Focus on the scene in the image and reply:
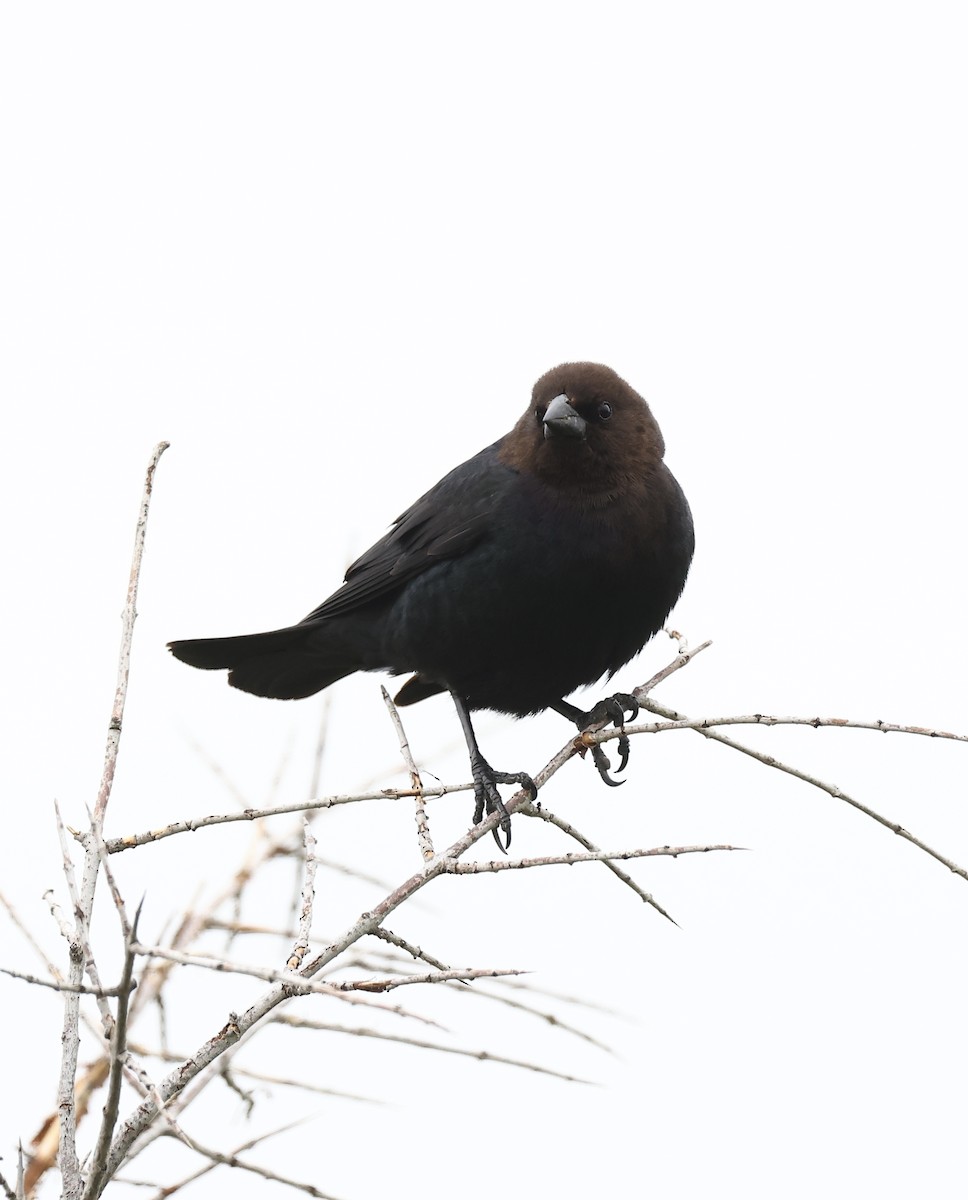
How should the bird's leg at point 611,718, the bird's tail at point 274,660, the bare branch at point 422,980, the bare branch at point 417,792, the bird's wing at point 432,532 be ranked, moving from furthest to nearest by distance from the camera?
the bird's tail at point 274,660 < the bird's wing at point 432,532 < the bird's leg at point 611,718 < the bare branch at point 417,792 < the bare branch at point 422,980

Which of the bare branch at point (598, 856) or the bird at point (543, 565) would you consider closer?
the bare branch at point (598, 856)

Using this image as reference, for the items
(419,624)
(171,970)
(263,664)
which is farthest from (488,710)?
(171,970)

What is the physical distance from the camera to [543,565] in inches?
181

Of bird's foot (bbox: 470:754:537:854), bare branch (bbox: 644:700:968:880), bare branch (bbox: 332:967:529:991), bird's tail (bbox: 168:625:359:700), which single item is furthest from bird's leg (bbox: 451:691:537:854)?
bare branch (bbox: 332:967:529:991)

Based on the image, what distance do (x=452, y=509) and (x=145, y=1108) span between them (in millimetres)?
3283

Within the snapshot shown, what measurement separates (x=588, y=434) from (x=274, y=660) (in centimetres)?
156

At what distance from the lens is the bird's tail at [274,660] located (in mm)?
5387

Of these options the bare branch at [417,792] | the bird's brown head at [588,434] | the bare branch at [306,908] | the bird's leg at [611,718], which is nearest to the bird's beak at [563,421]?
the bird's brown head at [588,434]

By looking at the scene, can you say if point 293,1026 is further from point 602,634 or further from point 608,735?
point 602,634

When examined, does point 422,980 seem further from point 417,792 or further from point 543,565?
point 543,565

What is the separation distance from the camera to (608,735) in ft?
9.52

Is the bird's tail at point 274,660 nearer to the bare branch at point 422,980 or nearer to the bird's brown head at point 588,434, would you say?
the bird's brown head at point 588,434

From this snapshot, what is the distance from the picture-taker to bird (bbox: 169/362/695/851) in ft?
15.0

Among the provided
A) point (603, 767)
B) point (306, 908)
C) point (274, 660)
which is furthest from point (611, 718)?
point (306, 908)
